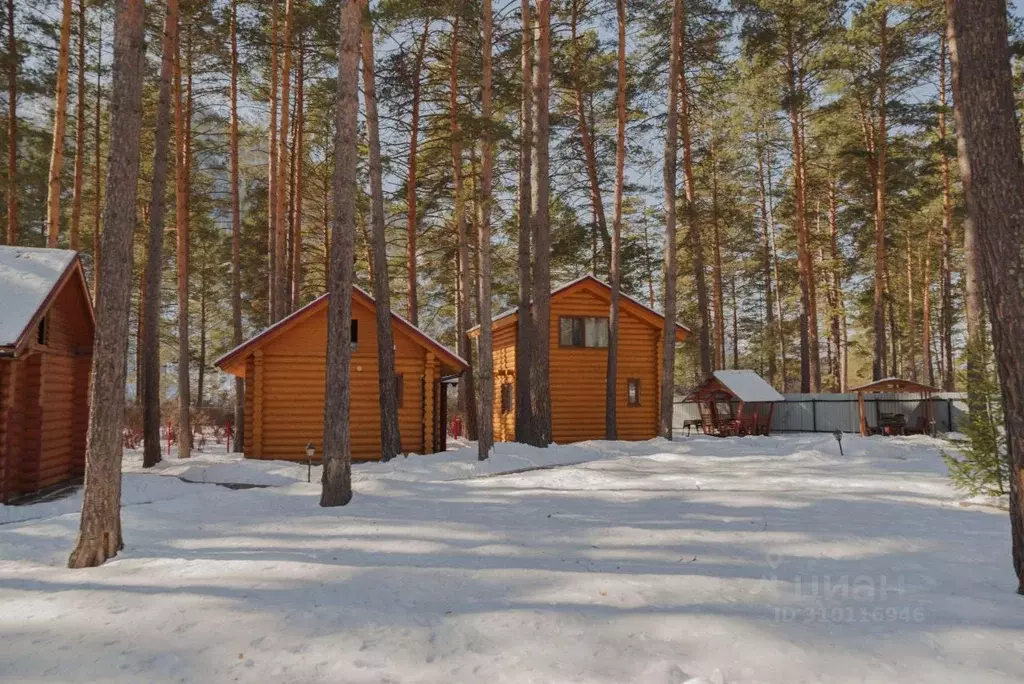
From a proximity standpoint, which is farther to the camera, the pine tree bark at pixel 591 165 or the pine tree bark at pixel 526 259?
the pine tree bark at pixel 591 165

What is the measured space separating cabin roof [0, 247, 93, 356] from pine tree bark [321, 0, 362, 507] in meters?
5.38

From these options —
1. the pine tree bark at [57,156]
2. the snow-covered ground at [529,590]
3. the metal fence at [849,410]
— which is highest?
the pine tree bark at [57,156]

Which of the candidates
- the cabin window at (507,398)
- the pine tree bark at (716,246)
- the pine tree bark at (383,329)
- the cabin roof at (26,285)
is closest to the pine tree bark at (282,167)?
the pine tree bark at (383,329)

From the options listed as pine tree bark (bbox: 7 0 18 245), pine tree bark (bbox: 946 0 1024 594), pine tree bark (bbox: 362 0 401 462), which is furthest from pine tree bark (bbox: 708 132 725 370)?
pine tree bark (bbox: 7 0 18 245)

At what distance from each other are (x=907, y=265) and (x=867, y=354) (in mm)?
8411

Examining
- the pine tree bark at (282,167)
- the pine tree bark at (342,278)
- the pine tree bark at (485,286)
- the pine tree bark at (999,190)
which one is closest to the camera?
the pine tree bark at (999,190)

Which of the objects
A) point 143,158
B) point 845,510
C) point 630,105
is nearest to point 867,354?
point 630,105

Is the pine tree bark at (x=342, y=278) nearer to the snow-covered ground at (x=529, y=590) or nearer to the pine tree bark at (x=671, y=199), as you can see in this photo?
the snow-covered ground at (x=529, y=590)

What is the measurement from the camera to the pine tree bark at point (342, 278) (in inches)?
367

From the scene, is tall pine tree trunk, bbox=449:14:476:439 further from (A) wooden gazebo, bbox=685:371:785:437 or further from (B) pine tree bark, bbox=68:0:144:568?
(A) wooden gazebo, bbox=685:371:785:437

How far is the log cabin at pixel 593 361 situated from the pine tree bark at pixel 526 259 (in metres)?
4.62

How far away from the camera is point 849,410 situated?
25.6m

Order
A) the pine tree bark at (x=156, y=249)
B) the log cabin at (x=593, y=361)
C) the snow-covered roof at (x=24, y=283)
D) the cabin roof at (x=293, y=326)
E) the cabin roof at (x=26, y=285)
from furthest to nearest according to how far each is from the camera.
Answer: the log cabin at (x=593, y=361) → the cabin roof at (x=293, y=326) → the pine tree bark at (x=156, y=249) → the snow-covered roof at (x=24, y=283) → the cabin roof at (x=26, y=285)

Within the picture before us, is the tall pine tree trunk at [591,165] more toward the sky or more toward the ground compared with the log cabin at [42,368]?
more toward the sky
